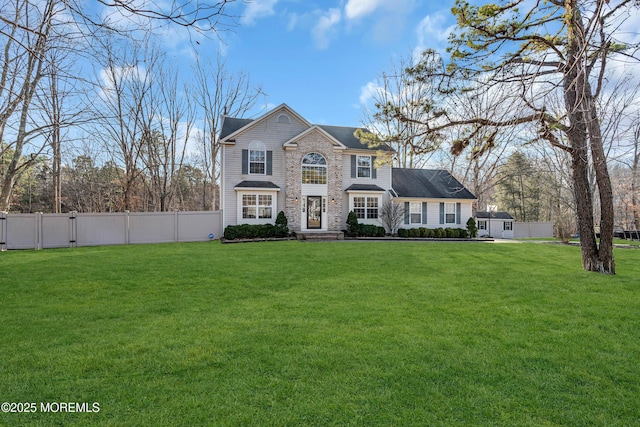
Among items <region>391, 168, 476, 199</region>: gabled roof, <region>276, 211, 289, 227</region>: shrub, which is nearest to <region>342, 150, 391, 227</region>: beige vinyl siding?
<region>391, 168, 476, 199</region>: gabled roof

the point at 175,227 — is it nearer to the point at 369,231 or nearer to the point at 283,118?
the point at 283,118

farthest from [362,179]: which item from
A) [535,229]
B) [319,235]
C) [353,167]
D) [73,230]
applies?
[535,229]

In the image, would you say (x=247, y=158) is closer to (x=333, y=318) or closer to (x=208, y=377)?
(x=333, y=318)

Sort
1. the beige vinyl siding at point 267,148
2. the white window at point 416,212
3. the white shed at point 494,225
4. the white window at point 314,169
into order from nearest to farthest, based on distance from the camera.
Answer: the beige vinyl siding at point 267,148
the white window at point 314,169
the white window at point 416,212
the white shed at point 494,225

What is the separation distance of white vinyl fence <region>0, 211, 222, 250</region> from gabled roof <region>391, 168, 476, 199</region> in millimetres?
11806

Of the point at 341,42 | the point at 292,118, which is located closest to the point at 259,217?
the point at 292,118

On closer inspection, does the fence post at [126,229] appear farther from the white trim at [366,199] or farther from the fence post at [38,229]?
the white trim at [366,199]

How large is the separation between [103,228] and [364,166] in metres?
14.3

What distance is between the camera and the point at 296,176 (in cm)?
1883

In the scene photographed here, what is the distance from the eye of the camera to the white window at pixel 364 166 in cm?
2073

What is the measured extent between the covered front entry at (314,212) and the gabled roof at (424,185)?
18.0 ft

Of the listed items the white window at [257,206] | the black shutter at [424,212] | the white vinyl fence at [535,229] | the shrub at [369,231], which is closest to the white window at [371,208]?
the shrub at [369,231]

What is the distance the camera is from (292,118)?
19469 millimetres

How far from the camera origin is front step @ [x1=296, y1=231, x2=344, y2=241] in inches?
707
